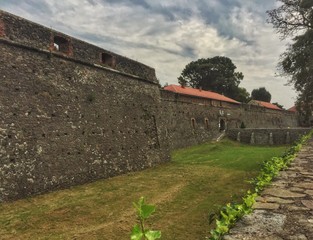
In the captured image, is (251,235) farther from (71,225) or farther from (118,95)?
(118,95)

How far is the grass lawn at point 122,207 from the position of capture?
6484 millimetres

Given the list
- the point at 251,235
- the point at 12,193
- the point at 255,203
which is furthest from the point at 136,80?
the point at 251,235

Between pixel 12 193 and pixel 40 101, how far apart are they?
2845mm

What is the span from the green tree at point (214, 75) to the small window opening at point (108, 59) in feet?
135

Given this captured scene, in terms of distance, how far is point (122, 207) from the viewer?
811cm

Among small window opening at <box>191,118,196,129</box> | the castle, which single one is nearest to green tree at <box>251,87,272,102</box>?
small window opening at <box>191,118,196,129</box>

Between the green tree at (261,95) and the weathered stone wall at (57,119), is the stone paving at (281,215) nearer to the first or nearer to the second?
the weathered stone wall at (57,119)

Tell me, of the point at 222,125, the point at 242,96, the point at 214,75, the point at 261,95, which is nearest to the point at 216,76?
the point at 214,75

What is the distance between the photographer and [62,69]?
10648mm

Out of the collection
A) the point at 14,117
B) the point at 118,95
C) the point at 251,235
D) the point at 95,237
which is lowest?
the point at 95,237

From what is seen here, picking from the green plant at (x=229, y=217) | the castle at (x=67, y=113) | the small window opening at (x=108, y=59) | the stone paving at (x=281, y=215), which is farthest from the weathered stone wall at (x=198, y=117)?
the green plant at (x=229, y=217)

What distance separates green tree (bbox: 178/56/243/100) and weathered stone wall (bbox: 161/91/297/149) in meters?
14.0

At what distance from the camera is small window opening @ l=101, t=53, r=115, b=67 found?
1287 cm

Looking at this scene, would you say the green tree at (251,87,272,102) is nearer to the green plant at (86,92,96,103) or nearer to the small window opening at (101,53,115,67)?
the small window opening at (101,53,115,67)
